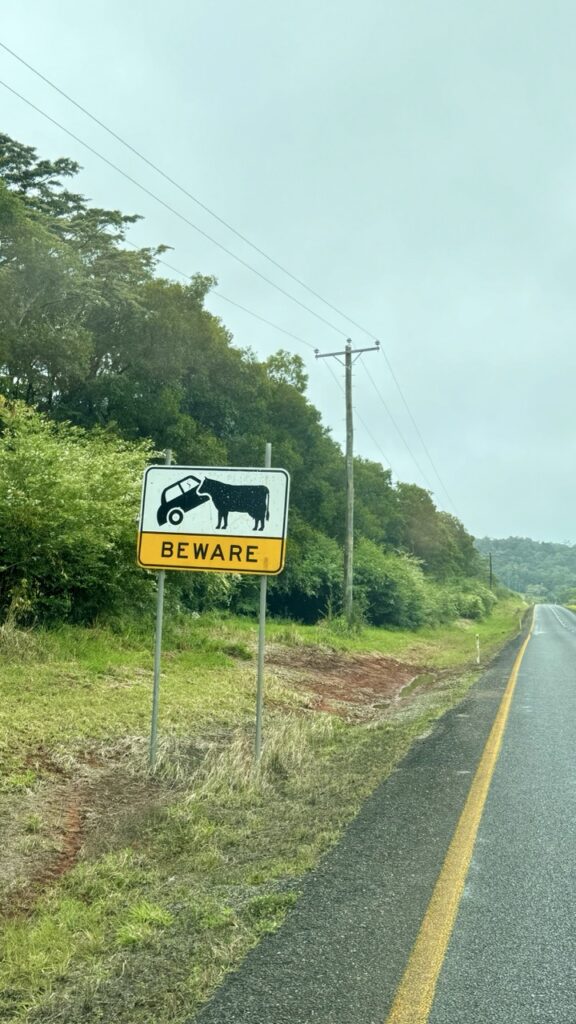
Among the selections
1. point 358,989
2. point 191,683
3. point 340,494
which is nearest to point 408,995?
point 358,989

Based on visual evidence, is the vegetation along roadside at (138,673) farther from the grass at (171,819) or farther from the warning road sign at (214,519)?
the warning road sign at (214,519)

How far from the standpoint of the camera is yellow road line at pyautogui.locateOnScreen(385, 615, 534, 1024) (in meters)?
3.42

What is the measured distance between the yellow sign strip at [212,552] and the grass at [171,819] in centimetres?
200

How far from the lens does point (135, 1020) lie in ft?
10.9

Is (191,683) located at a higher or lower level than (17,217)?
lower

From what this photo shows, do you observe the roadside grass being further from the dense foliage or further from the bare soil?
A: the bare soil

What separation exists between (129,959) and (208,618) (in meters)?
16.7

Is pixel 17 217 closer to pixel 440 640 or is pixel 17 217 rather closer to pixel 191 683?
pixel 191 683

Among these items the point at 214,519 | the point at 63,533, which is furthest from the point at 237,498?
the point at 63,533

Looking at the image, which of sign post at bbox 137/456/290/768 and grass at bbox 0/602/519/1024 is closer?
grass at bbox 0/602/519/1024

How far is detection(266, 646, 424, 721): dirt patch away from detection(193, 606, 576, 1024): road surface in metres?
6.46

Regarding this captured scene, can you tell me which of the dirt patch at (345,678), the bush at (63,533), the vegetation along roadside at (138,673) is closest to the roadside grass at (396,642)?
the vegetation along roadside at (138,673)

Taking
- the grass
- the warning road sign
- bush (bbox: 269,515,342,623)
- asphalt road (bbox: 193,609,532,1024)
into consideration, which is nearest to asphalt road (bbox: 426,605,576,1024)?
asphalt road (bbox: 193,609,532,1024)

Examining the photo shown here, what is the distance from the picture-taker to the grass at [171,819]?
376 centimetres
